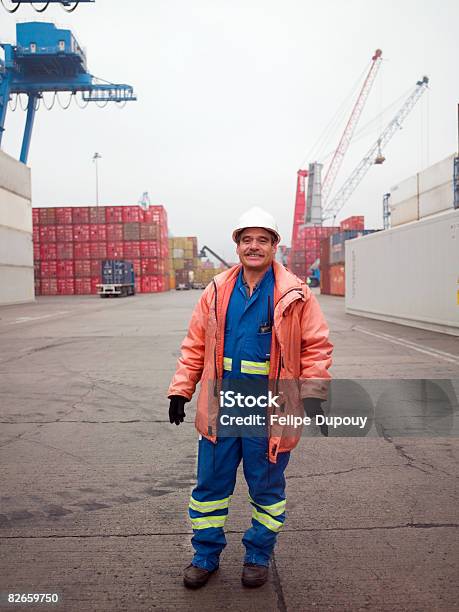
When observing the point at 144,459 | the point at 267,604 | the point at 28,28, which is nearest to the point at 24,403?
the point at 144,459

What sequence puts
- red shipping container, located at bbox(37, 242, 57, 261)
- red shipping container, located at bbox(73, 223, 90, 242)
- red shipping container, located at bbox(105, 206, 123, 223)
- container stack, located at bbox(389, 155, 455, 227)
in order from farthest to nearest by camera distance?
red shipping container, located at bbox(105, 206, 123, 223), red shipping container, located at bbox(73, 223, 90, 242), red shipping container, located at bbox(37, 242, 57, 261), container stack, located at bbox(389, 155, 455, 227)

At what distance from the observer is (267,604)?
2.42 m

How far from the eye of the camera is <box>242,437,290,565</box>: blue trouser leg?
8.56ft

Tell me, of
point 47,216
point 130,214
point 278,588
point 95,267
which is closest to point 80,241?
point 95,267

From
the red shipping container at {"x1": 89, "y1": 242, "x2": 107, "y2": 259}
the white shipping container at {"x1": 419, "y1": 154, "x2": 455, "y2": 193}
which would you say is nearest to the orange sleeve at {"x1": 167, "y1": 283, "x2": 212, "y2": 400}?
the white shipping container at {"x1": 419, "y1": 154, "x2": 455, "y2": 193}

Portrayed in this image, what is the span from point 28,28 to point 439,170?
87.7 ft

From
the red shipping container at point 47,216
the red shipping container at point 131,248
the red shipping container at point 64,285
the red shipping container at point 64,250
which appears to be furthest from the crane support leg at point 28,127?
the red shipping container at point 131,248

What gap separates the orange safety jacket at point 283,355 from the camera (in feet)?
→ 8.48

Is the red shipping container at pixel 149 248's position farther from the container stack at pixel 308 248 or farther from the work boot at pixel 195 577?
the work boot at pixel 195 577

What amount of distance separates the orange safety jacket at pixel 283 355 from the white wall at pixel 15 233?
3119 cm

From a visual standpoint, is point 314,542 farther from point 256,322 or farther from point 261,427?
point 256,322

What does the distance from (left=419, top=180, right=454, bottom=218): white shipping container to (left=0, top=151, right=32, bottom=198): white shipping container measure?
83.5 feet

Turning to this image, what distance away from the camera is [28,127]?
39719 mm

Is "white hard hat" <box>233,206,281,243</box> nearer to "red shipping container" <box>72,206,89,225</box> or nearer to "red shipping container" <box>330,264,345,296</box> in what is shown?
"red shipping container" <box>330,264,345,296</box>
